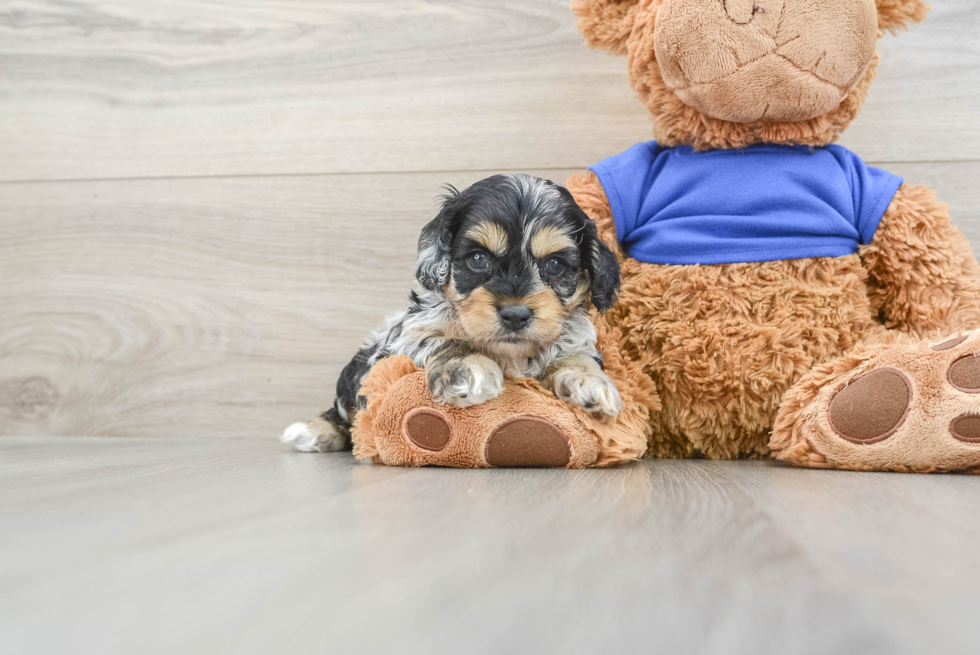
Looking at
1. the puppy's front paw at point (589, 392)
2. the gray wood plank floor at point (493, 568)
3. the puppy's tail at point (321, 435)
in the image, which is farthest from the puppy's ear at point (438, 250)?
the puppy's tail at point (321, 435)

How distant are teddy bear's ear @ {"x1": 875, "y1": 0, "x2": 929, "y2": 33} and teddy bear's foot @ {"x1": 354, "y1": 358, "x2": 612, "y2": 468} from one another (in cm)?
94

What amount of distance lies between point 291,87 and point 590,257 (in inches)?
41.7

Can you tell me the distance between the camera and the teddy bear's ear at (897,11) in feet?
4.48

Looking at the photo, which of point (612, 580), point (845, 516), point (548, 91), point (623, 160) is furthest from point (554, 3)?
point (612, 580)

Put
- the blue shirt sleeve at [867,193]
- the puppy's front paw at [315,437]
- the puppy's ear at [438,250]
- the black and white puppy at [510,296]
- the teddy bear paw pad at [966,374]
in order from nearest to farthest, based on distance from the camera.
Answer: the teddy bear paw pad at [966,374], the black and white puppy at [510,296], the puppy's ear at [438,250], the blue shirt sleeve at [867,193], the puppy's front paw at [315,437]

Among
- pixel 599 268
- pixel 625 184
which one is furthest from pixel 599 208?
pixel 599 268

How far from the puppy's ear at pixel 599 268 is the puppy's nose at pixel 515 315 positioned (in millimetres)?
211

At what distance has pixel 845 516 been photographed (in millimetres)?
762

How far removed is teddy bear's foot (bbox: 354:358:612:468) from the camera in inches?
47.1

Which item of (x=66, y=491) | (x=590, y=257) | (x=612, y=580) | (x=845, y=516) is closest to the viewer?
(x=612, y=580)

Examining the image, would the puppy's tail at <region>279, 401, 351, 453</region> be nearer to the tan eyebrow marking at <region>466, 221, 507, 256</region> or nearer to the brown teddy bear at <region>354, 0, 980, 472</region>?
the brown teddy bear at <region>354, 0, 980, 472</region>

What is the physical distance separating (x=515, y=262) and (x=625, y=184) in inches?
14.7

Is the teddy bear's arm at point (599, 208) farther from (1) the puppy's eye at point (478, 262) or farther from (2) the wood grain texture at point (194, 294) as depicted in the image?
(2) the wood grain texture at point (194, 294)

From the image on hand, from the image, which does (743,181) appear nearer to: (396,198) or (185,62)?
(396,198)
